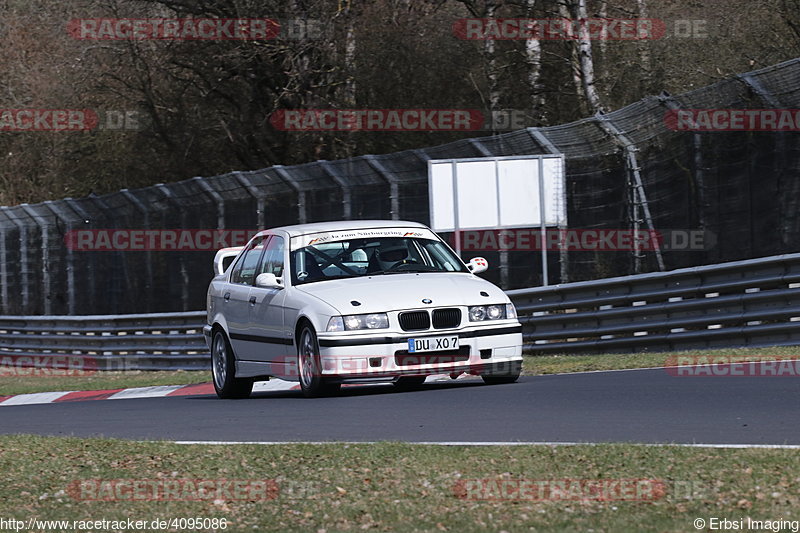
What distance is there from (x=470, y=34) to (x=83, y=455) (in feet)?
67.1

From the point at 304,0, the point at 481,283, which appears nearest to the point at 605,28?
the point at 304,0

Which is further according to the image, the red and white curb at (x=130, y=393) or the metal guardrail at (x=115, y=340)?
the metal guardrail at (x=115, y=340)

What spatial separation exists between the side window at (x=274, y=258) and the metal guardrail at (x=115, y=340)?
28.5ft

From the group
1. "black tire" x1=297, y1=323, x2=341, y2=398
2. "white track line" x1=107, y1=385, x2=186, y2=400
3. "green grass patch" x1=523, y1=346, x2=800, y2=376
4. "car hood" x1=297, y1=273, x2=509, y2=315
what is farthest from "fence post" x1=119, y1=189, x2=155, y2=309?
"black tire" x1=297, y1=323, x2=341, y2=398

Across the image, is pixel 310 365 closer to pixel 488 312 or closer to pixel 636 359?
pixel 488 312

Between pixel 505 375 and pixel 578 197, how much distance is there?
18.6ft

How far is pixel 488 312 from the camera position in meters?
11.8

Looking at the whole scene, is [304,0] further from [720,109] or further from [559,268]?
[720,109]

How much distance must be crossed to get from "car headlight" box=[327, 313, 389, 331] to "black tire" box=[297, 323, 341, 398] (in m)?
0.24

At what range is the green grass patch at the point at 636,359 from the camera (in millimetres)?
13609

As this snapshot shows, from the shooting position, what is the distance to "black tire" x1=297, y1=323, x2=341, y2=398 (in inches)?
462

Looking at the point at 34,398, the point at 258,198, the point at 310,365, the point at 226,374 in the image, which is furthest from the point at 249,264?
the point at 258,198

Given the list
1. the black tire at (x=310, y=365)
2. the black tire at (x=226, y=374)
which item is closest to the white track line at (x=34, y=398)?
the black tire at (x=226, y=374)

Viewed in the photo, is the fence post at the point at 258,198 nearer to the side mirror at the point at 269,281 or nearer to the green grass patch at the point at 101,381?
the green grass patch at the point at 101,381
